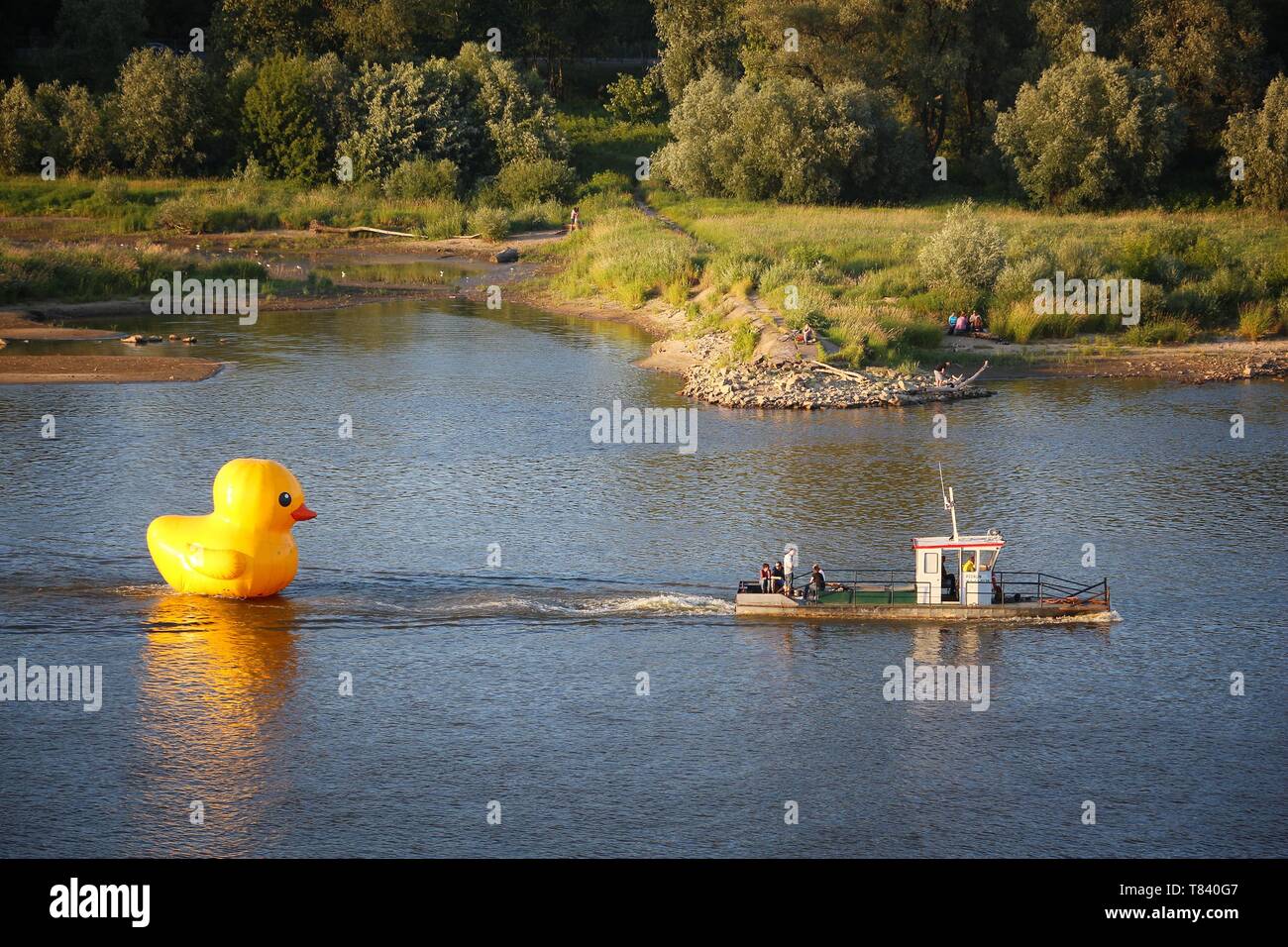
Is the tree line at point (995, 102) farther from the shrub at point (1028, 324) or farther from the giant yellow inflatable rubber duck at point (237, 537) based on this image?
the giant yellow inflatable rubber duck at point (237, 537)

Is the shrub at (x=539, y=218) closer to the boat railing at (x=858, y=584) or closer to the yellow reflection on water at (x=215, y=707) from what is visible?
the boat railing at (x=858, y=584)

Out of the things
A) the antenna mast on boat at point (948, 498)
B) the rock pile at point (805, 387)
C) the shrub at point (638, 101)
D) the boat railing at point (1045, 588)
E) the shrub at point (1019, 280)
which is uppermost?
the shrub at point (638, 101)

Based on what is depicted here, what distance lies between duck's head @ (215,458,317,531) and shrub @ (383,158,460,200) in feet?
211

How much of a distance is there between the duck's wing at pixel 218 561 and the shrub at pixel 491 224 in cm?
5789

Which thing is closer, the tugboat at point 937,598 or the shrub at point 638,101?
the tugboat at point 937,598

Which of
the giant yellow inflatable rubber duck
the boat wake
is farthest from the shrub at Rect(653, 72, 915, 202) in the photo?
the giant yellow inflatable rubber duck

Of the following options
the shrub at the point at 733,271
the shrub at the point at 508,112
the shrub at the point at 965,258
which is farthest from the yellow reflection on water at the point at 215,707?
the shrub at the point at 508,112

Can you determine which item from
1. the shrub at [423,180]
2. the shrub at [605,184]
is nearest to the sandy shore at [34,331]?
the shrub at [423,180]

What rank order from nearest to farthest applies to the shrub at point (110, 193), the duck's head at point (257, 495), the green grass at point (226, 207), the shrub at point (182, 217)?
the duck's head at point (257, 495) → the shrub at point (182, 217) → the green grass at point (226, 207) → the shrub at point (110, 193)

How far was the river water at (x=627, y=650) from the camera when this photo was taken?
75.4 feet

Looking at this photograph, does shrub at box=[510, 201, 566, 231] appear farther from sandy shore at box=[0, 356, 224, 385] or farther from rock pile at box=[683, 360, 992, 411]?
rock pile at box=[683, 360, 992, 411]

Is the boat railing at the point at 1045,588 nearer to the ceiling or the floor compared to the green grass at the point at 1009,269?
nearer to the floor

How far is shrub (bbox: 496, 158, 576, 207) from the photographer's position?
92625mm

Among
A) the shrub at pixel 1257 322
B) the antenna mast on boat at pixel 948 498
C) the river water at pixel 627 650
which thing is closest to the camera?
the river water at pixel 627 650
